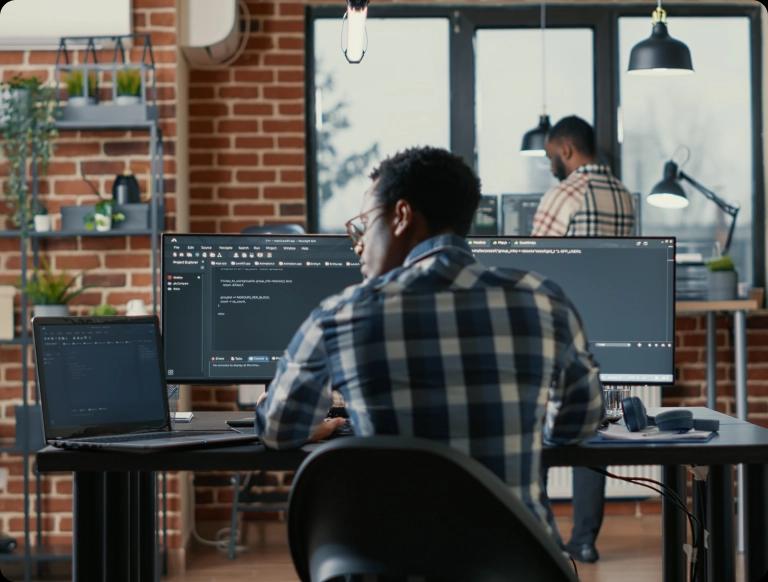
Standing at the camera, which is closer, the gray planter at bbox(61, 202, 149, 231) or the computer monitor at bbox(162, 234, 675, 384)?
the computer monitor at bbox(162, 234, 675, 384)

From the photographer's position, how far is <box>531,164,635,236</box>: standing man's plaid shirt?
4.06m

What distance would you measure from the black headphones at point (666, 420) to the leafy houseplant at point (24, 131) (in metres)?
2.45

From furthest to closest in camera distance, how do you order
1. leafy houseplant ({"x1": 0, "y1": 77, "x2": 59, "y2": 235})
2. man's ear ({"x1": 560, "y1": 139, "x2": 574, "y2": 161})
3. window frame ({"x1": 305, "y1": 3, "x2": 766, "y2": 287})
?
window frame ({"x1": 305, "y1": 3, "x2": 766, "y2": 287}) → man's ear ({"x1": 560, "y1": 139, "x2": 574, "y2": 161}) → leafy houseplant ({"x1": 0, "y1": 77, "x2": 59, "y2": 235})

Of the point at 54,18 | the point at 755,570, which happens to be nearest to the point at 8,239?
the point at 54,18

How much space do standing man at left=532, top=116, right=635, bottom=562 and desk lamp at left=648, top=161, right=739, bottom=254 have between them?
0.46 metres

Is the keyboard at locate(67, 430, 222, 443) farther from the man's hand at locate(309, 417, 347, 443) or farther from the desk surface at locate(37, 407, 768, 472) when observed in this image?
the man's hand at locate(309, 417, 347, 443)

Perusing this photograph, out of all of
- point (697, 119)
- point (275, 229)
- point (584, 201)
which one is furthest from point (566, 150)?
point (275, 229)

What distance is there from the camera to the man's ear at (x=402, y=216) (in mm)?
1780

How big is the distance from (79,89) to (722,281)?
249 centimetres

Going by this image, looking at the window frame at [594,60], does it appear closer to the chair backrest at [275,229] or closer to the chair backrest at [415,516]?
the chair backrest at [275,229]

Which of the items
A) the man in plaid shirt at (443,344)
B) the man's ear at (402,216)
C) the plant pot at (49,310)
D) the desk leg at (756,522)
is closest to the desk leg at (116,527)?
the man in plaid shirt at (443,344)

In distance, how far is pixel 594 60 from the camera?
482 centimetres

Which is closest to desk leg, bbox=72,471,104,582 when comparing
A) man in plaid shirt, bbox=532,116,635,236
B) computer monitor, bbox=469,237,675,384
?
computer monitor, bbox=469,237,675,384

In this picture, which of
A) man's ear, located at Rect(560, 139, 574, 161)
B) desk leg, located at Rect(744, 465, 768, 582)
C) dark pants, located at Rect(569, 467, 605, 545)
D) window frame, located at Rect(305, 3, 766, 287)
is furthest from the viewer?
window frame, located at Rect(305, 3, 766, 287)
